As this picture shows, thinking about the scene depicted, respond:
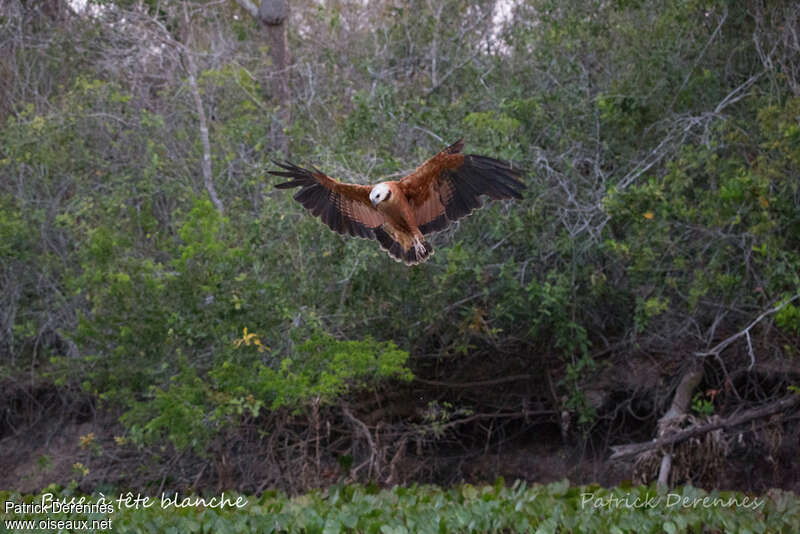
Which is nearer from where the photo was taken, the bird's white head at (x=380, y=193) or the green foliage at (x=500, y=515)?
the green foliage at (x=500, y=515)

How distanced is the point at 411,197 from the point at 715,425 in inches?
148

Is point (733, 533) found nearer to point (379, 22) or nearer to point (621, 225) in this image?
point (621, 225)

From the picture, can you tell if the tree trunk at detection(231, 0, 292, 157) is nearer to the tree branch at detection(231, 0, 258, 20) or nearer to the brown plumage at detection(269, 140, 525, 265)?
the tree branch at detection(231, 0, 258, 20)

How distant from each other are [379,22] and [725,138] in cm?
486

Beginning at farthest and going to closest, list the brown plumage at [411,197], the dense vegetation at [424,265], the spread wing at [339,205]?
the dense vegetation at [424,265], the spread wing at [339,205], the brown plumage at [411,197]

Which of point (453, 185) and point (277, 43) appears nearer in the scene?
point (453, 185)

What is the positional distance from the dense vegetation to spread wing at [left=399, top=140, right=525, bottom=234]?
5.53 feet

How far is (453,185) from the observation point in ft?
19.4

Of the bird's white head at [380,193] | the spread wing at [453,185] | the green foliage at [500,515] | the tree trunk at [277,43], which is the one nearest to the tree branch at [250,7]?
the tree trunk at [277,43]

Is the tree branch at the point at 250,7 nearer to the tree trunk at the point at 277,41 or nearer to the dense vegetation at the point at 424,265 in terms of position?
the tree trunk at the point at 277,41

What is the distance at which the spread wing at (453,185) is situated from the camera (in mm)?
5621

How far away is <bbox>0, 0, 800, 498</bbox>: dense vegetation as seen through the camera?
772cm

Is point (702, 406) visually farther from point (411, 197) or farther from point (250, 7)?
point (250, 7)

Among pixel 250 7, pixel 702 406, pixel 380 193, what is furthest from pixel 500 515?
pixel 250 7
